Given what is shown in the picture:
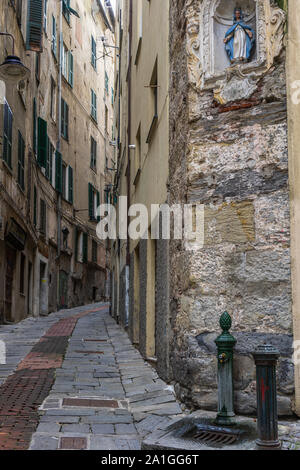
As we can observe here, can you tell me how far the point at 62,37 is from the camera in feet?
80.3

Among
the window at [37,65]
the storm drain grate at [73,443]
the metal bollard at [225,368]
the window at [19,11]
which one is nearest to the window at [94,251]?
the window at [37,65]

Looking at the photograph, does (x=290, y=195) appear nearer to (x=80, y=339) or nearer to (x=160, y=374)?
(x=160, y=374)

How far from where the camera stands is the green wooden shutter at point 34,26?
16.1 meters

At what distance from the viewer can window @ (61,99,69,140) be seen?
24516 millimetres

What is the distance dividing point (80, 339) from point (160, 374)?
4.83m

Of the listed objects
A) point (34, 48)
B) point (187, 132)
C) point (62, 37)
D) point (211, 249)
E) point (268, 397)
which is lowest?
point (268, 397)

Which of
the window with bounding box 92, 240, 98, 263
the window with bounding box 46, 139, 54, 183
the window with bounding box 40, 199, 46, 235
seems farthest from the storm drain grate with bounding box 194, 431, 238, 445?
the window with bounding box 92, 240, 98, 263

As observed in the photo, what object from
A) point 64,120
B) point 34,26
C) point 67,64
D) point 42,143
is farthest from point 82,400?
point 67,64

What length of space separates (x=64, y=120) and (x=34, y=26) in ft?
27.9

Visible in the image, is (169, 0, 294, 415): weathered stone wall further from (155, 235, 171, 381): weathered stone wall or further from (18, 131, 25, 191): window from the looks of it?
(18, 131, 25, 191): window

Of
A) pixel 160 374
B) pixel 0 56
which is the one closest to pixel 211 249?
pixel 160 374

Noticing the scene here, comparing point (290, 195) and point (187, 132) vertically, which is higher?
point (187, 132)

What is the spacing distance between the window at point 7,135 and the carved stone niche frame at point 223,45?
8.06 m

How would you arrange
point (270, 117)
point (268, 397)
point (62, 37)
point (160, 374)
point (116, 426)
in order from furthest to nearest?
1. point (62, 37)
2. point (160, 374)
3. point (270, 117)
4. point (116, 426)
5. point (268, 397)
